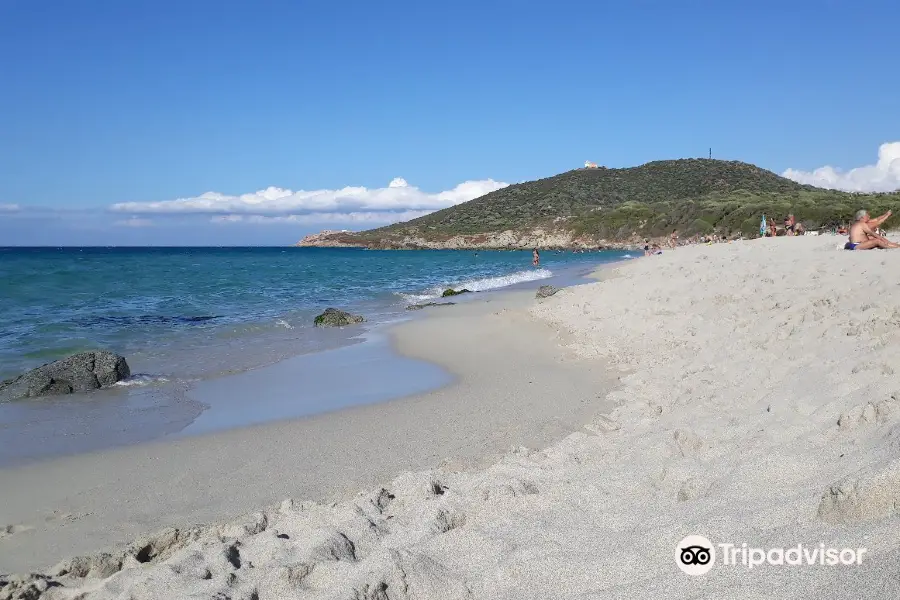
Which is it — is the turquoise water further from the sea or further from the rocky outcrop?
the rocky outcrop

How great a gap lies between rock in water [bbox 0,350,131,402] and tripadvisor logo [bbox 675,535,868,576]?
8.33 meters

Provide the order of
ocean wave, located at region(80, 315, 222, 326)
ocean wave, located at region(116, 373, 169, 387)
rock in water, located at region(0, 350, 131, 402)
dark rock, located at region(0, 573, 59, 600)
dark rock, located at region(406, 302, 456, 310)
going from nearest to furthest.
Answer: dark rock, located at region(0, 573, 59, 600) → rock in water, located at region(0, 350, 131, 402) → ocean wave, located at region(116, 373, 169, 387) → ocean wave, located at region(80, 315, 222, 326) → dark rock, located at region(406, 302, 456, 310)

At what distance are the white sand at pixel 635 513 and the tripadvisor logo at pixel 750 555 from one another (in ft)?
0.14

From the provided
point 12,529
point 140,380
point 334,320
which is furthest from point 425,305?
point 12,529

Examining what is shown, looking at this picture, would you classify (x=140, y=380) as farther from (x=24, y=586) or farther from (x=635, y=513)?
(x=635, y=513)

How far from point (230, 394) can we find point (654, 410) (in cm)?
553

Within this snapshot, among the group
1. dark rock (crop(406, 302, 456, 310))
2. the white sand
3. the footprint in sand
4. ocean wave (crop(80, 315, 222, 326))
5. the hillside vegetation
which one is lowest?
the footprint in sand

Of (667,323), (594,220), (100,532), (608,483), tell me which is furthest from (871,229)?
(594,220)

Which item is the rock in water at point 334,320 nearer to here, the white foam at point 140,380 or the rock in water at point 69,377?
the white foam at point 140,380

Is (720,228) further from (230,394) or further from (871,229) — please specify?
(230,394)

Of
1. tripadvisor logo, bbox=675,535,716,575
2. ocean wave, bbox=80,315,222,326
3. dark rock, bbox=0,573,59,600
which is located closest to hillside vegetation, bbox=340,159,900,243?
ocean wave, bbox=80,315,222,326

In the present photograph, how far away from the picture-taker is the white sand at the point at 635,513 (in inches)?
106

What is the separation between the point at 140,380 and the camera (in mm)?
9000

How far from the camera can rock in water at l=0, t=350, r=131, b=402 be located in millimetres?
8141
